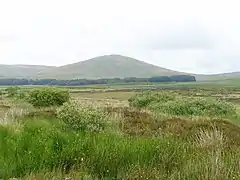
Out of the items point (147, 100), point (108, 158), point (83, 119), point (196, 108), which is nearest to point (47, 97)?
point (147, 100)

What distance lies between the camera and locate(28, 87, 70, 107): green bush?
3644cm

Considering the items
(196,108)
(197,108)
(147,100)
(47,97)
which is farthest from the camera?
(147,100)

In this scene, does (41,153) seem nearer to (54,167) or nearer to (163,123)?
(54,167)

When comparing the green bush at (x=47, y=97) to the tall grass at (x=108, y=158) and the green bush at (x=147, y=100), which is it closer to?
the green bush at (x=147, y=100)

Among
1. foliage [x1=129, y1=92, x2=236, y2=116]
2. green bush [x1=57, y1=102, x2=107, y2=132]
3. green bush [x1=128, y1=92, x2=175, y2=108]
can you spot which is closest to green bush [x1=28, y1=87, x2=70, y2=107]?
green bush [x1=128, y1=92, x2=175, y2=108]

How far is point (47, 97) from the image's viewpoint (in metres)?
36.6

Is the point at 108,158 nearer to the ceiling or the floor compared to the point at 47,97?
nearer to the ceiling

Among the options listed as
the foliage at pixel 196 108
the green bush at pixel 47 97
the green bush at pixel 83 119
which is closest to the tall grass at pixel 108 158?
the green bush at pixel 83 119

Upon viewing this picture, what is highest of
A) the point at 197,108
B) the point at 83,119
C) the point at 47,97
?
the point at 83,119

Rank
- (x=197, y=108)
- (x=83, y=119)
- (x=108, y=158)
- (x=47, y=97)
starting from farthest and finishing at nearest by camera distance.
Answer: (x=47, y=97) < (x=197, y=108) < (x=83, y=119) < (x=108, y=158)

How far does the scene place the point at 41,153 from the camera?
9.14m

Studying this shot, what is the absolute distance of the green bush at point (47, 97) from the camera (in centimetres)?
3644

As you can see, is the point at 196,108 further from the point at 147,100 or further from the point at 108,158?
the point at 108,158

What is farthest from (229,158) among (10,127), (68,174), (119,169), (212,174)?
(10,127)
